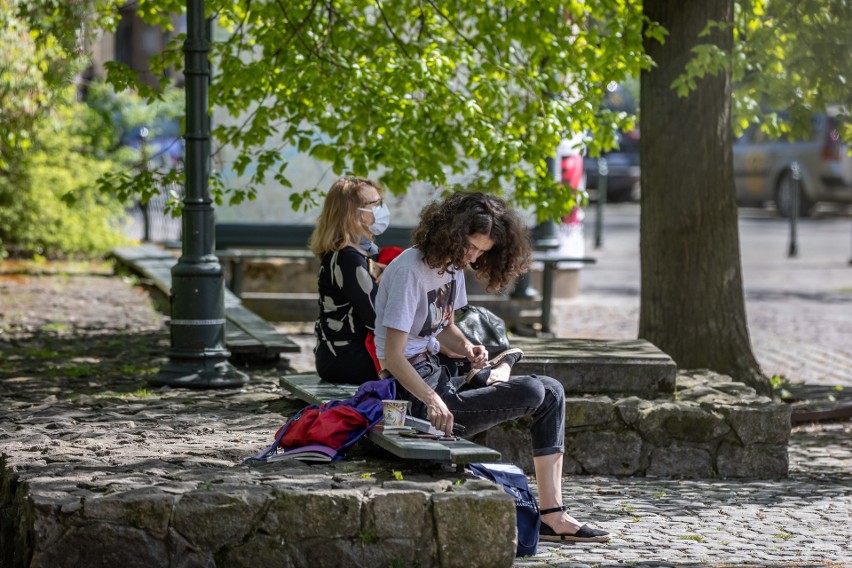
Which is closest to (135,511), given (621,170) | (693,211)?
(693,211)

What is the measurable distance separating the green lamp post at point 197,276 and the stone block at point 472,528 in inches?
137

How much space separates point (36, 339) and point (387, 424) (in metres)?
6.12

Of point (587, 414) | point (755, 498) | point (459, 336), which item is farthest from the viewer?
point (587, 414)

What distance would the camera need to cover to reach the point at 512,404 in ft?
20.1

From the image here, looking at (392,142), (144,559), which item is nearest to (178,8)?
(392,142)

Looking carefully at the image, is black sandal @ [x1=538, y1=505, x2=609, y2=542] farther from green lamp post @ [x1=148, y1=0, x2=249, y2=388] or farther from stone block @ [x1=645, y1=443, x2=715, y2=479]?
green lamp post @ [x1=148, y1=0, x2=249, y2=388]

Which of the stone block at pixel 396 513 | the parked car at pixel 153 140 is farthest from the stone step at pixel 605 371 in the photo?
the parked car at pixel 153 140

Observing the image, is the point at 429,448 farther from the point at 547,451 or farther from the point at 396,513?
the point at 547,451

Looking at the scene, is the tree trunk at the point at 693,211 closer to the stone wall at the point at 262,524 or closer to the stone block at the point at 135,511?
the stone wall at the point at 262,524

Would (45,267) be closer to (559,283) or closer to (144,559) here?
(559,283)

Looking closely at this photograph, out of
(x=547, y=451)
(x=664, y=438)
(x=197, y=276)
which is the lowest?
(x=664, y=438)

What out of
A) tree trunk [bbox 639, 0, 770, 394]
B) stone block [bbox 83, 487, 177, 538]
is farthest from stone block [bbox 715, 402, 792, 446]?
stone block [bbox 83, 487, 177, 538]

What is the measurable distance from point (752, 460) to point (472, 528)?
3116mm

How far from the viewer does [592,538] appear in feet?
19.6
